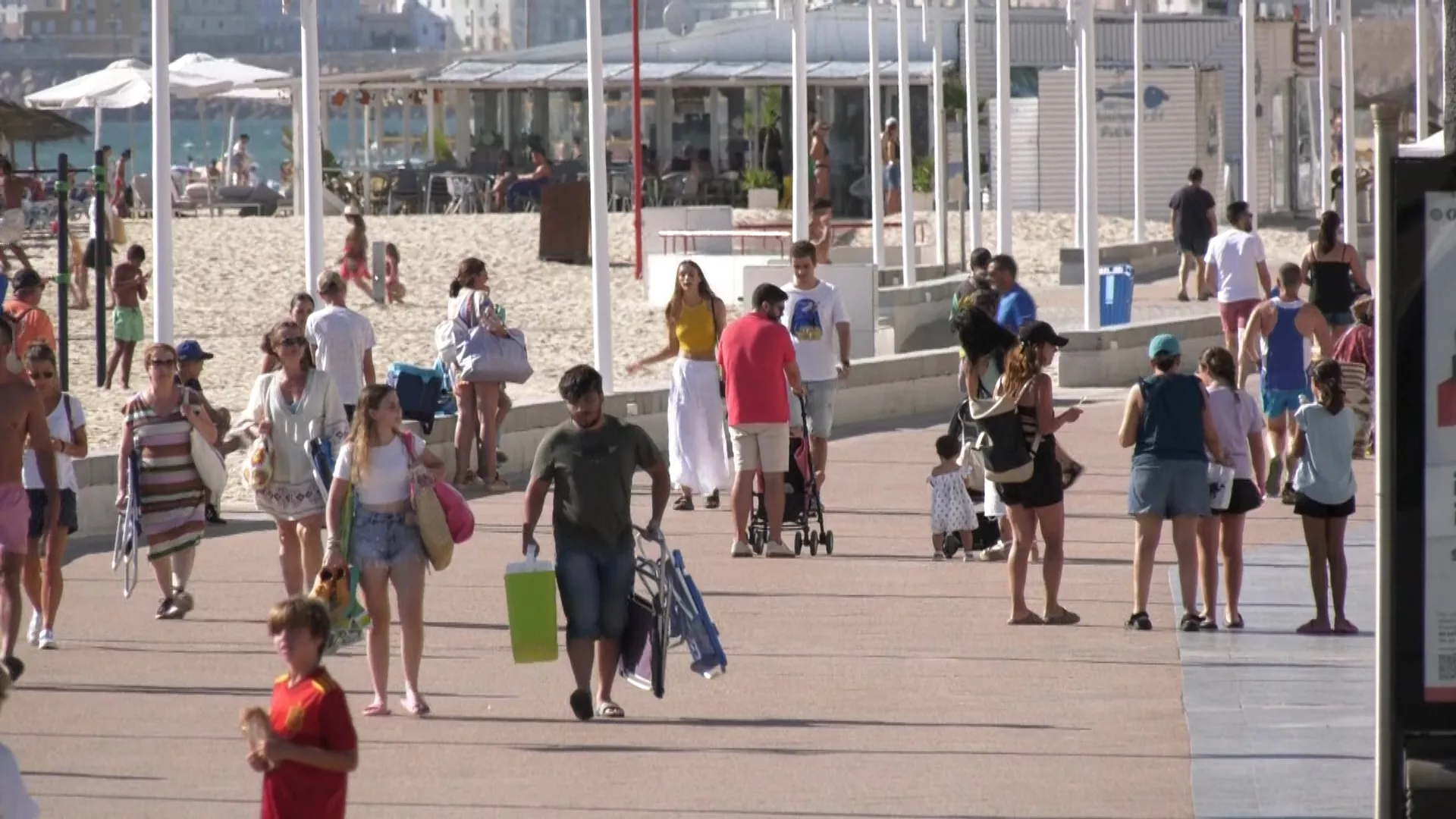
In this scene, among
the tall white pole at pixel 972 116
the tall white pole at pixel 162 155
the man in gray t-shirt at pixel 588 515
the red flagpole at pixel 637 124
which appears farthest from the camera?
the tall white pole at pixel 972 116

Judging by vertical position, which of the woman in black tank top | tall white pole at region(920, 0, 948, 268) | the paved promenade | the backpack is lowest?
the paved promenade

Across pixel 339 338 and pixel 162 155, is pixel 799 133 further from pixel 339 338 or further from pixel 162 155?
pixel 339 338

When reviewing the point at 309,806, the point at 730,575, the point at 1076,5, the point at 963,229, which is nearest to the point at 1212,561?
the point at 730,575

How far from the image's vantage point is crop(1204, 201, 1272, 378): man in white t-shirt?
2031 centimetres

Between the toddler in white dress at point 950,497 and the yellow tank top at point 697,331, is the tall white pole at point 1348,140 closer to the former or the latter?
the yellow tank top at point 697,331

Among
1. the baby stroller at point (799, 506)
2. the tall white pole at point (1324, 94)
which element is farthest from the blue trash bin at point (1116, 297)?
the baby stroller at point (799, 506)

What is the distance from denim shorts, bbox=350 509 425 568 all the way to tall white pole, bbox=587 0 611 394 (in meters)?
8.49

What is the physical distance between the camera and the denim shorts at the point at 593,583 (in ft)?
32.2

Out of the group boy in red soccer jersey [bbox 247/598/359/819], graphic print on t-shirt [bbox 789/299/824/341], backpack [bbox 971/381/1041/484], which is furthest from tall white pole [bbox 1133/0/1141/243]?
boy in red soccer jersey [bbox 247/598/359/819]

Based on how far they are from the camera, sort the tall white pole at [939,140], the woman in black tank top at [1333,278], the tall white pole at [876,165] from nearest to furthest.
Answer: the woman in black tank top at [1333,278] < the tall white pole at [876,165] < the tall white pole at [939,140]

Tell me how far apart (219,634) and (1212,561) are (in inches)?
187

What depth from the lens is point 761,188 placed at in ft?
151

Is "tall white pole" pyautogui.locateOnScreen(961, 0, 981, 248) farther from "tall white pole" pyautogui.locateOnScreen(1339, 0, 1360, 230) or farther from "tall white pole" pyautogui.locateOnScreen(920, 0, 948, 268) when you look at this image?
"tall white pole" pyautogui.locateOnScreen(1339, 0, 1360, 230)

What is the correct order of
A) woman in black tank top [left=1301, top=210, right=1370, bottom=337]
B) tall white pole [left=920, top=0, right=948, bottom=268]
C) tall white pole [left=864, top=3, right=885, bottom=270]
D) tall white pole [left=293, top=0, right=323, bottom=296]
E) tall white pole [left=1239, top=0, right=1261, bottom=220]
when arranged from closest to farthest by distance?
tall white pole [left=293, top=0, right=323, bottom=296] < woman in black tank top [left=1301, top=210, right=1370, bottom=337] < tall white pole [left=864, top=3, right=885, bottom=270] < tall white pole [left=1239, top=0, right=1261, bottom=220] < tall white pole [left=920, top=0, right=948, bottom=268]
